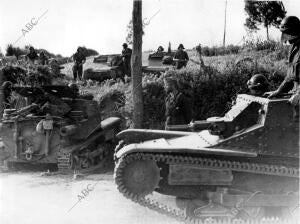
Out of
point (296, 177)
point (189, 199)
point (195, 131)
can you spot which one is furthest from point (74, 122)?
point (296, 177)

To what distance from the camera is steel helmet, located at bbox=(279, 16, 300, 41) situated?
23.7 feet

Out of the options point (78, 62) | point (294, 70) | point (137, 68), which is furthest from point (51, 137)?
point (78, 62)

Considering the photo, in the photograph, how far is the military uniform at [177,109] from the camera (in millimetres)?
10383

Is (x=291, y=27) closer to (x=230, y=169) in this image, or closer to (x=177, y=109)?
(x=230, y=169)

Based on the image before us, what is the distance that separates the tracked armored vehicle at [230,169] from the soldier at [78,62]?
1396 cm

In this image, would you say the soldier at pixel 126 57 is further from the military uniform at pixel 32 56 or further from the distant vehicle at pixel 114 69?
the military uniform at pixel 32 56

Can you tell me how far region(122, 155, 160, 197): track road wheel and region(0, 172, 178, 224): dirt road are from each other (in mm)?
718

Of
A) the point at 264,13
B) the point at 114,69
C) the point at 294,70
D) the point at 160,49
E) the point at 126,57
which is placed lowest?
the point at 114,69

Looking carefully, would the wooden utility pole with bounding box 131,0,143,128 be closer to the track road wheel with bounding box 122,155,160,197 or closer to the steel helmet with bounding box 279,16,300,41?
the steel helmet with bounding box 279,16,300,41

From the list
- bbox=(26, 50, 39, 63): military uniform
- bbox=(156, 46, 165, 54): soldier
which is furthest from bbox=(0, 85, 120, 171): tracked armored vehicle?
bbox=(26, 50, 39, 63): military uniform

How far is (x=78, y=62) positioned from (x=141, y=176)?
14.6m

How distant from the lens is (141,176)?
6.79m

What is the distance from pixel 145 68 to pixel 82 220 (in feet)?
39.5

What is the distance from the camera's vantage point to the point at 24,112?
38.5 ft
